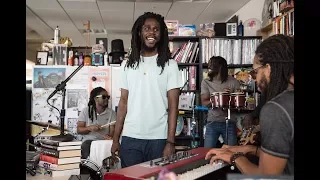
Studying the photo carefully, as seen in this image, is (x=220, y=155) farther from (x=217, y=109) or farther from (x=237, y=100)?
(x=217, y=109)

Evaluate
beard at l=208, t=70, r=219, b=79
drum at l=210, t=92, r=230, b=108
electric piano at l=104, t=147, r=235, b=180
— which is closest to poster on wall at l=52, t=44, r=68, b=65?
beard at l=208, t=70, r=219, b=79

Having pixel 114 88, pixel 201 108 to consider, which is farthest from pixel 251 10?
pixel 114 88

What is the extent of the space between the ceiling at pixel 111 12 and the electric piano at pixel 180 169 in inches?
156

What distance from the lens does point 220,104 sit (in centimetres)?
316

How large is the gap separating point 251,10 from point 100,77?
8.11 feet

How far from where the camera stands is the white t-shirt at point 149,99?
1.66m

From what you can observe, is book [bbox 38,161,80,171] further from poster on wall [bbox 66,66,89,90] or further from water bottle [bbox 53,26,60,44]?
water bottle [bbox 53,26,60,44]

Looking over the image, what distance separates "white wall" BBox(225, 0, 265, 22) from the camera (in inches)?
189

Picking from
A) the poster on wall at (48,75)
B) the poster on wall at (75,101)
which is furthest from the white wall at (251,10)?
the poster on wall at (48,75)

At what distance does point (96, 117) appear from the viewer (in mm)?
3736

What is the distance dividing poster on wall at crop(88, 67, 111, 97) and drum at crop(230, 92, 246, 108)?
158 cm
